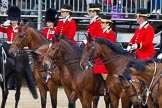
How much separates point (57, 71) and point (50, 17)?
1869 millimetres

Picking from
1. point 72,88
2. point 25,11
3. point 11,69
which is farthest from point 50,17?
point 25,11

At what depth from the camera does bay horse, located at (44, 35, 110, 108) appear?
42.0 ft

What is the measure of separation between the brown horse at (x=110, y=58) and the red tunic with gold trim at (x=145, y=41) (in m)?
0.37

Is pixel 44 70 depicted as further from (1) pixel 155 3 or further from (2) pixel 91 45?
(1) pixel 155 3

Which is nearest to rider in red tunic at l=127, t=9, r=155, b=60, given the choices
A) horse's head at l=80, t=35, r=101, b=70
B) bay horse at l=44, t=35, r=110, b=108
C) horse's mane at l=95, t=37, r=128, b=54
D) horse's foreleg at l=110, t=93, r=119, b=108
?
horse's mane at l=95, t=37, r=128, b=54

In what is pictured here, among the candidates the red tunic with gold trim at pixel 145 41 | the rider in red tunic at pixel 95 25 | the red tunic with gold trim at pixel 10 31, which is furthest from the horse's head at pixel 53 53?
the red tunic with gold trim at pixel 10 31

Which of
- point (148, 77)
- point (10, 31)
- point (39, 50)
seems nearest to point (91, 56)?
point (148, 77)

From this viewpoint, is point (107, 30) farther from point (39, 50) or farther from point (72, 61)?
point (39, 50)

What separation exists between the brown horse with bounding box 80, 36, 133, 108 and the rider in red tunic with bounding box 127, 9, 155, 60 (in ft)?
0.91

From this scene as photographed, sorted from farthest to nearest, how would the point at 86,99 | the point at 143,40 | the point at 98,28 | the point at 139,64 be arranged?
the point at 98,28 → the point at 86,99 → the point at 143,40 → the point at 139,64

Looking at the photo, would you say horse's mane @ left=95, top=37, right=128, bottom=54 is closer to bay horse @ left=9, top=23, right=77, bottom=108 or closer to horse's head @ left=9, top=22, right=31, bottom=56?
bay horse @ left=9, top=23, right=77, bottom=108

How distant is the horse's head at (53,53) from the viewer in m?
12.7

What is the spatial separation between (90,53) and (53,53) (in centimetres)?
95

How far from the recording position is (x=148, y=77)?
10789mm
